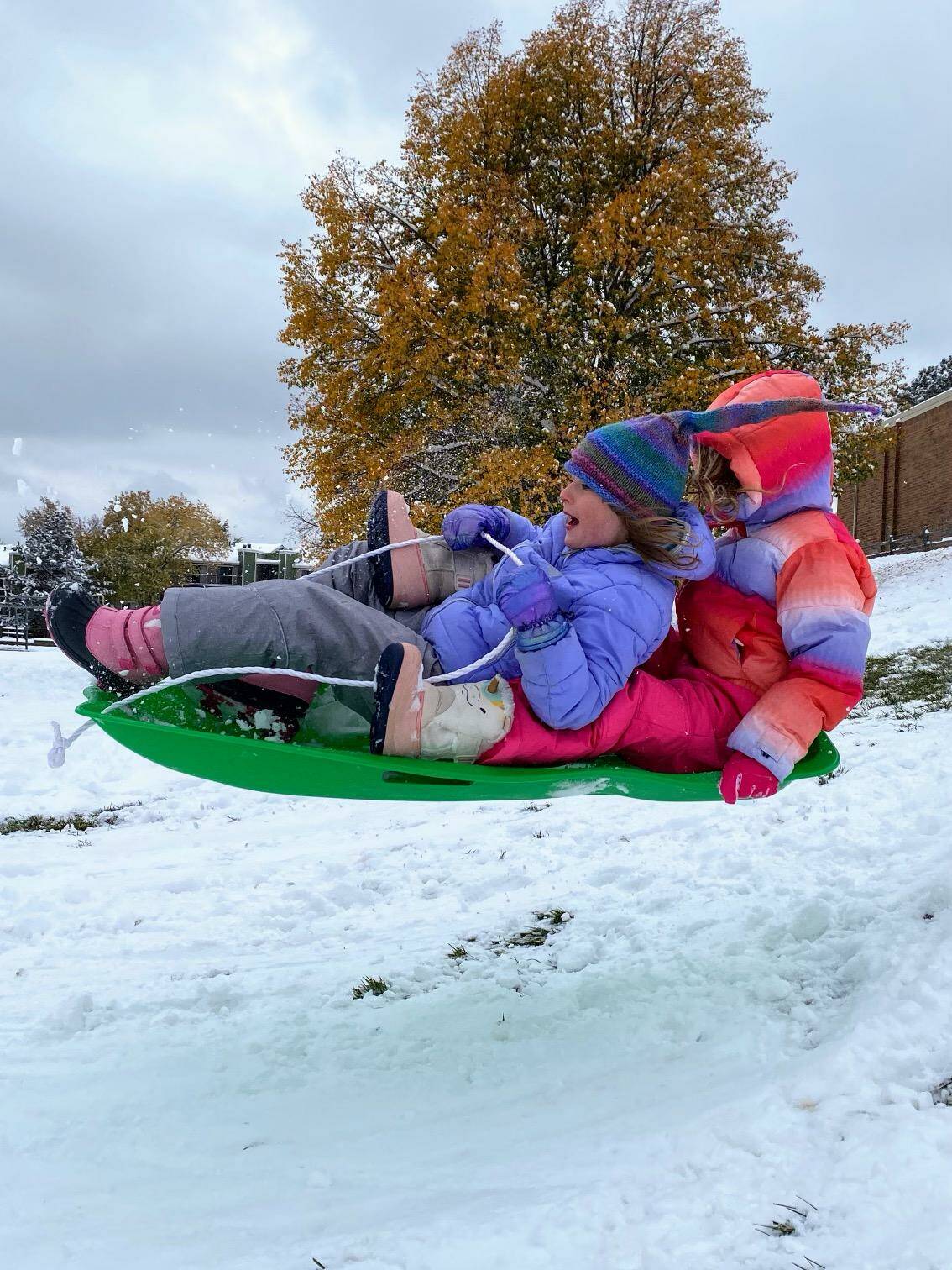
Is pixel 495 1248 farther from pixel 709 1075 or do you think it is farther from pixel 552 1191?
pixel 709 1075

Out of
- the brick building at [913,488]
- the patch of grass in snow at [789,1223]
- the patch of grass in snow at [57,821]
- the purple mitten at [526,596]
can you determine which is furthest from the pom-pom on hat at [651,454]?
the brick building at [913,488]

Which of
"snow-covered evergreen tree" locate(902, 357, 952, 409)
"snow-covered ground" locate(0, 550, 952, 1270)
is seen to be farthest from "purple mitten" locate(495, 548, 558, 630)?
"snow-covered evergreen tree" locate(902, 357, 952, 409)

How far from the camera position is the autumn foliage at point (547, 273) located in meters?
10.7

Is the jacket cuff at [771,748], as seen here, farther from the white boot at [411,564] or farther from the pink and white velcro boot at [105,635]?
the pink and white velcro boot at [105,635]

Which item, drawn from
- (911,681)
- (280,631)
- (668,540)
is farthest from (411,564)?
(911,681)

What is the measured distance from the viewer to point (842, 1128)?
6.60 feet

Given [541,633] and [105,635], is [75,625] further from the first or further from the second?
[541,633]

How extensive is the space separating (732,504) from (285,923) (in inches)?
103

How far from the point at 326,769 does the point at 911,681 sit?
613 centimetres

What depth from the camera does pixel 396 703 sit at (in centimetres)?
230

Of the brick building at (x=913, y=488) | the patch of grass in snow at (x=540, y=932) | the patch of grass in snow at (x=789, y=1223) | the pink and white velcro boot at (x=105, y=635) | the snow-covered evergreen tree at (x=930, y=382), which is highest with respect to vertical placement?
the snow-covered evergreen tree at (x=930, y=382)

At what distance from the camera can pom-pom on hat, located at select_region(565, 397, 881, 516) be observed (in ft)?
8.69

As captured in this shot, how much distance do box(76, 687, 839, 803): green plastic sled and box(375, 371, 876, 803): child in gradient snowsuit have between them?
10cm

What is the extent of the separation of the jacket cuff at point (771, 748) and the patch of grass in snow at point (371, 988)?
1597 mm
